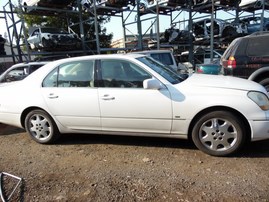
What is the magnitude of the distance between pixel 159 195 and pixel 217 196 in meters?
0.61

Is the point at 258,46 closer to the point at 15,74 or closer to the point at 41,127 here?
the point at 41,127

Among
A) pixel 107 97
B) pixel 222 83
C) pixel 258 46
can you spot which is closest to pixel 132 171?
pixel 107 97

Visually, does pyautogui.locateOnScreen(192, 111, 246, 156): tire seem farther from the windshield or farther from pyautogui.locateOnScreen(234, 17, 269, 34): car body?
pyautogui.locateOnScreen(234, 17, 269, 34): car body

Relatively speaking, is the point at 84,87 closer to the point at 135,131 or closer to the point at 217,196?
the point at 135,131

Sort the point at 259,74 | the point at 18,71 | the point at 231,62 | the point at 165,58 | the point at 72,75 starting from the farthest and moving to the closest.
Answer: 1. the point at 165,58
2. the point at 18,71
3. the point at 231,62
4. the point at 259,74
5. the point at 72,75

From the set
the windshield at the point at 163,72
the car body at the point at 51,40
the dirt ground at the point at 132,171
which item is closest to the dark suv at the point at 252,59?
the dirt ground at the point at 132,171

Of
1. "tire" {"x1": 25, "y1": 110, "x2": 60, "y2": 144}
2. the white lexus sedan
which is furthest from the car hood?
"tire" {"x1": 25, "y1": 110, "x2": 60, "y2": 144}

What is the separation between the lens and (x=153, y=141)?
15.2 ft

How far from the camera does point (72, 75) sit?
4.51 m

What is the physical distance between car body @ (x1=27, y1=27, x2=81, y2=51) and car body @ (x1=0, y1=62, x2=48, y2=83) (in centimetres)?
667

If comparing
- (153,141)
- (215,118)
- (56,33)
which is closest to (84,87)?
(153,141)

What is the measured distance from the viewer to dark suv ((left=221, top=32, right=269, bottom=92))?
637 cm

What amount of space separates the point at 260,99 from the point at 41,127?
3467mm

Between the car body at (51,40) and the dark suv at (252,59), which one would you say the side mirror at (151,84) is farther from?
the car body at (51,40)
